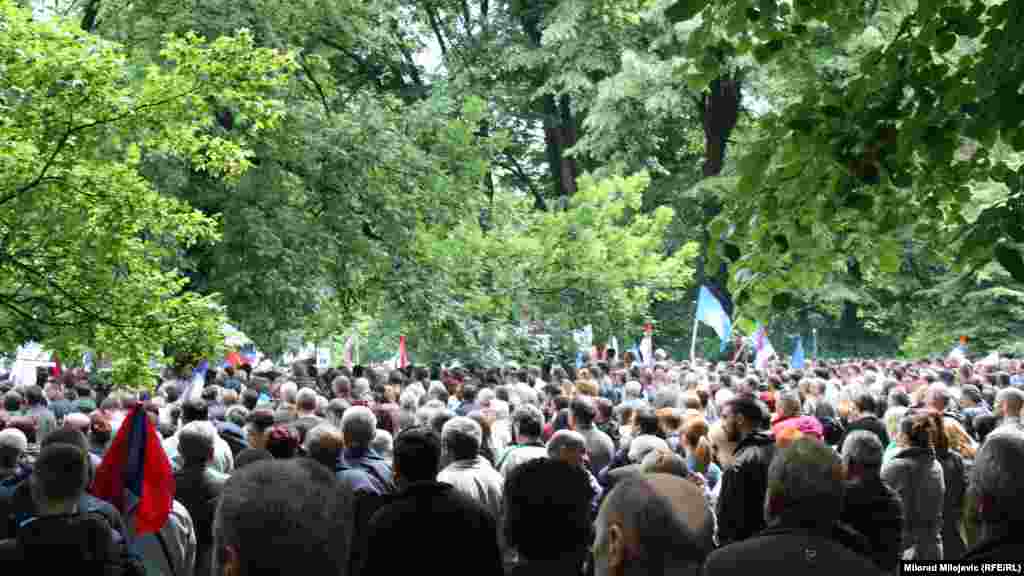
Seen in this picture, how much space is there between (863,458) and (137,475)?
420 cm

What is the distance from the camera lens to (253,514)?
292cm

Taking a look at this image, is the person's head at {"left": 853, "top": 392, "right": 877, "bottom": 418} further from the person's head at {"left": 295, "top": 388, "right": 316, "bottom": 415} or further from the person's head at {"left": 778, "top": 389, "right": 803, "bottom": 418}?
the person's head at {"left": 295, "top": 388, "right": 316, "bottom": 415}

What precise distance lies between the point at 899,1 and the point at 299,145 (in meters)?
10.5

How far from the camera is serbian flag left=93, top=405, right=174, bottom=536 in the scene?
7.27 m

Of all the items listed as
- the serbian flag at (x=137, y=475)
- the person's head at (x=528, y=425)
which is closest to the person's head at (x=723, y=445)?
the person's head at (x=528, y=425)

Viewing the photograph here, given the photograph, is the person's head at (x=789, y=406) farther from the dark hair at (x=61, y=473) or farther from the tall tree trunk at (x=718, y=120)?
the tall tree trunk at (x=718, y=120)

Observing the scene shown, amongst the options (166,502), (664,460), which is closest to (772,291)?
(664,460)

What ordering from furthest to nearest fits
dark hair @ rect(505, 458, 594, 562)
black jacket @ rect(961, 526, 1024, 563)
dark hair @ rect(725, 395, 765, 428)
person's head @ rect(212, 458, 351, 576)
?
1. dark hair @ rect(725, 395, 765, 428)
2. dark hair @ rect(505, 458, 594, 562)
3. black jacket @ rect(961, 526, 1024, 563)
4. person's head @ rect(212, 458, 351, 576)

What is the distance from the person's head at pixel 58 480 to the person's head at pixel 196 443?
2.18 m

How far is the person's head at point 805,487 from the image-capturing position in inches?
176

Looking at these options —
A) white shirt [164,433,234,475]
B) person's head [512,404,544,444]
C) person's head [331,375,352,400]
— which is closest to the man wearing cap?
white shirt [164,433,234,475]

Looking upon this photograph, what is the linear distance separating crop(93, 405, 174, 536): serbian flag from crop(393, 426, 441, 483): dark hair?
5.15 feet

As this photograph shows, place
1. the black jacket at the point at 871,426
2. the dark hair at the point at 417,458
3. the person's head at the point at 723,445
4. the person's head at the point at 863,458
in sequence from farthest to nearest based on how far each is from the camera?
the black jacket at the point at 871,426, the person's head at the point at 723,445, the person's head at the point at 863,458, the dark hair at the point at 417,458

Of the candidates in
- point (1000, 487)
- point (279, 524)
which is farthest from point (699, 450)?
point (279, 524)
